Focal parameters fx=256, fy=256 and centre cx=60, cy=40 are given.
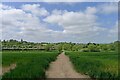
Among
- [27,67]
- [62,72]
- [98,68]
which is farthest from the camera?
[62,72]

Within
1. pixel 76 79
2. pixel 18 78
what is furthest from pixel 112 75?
pixel 18 78

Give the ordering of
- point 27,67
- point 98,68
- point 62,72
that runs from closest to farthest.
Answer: point 27,67 → point 98,68 → point 62,72

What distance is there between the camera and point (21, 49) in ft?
293

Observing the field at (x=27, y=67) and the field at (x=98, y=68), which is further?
the field at (x=98, y=68)

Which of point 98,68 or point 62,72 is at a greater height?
point 98,68

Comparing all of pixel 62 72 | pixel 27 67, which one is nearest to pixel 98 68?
pixel 62 72

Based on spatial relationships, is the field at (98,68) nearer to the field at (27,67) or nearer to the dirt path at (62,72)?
the dirt path at (62,72)

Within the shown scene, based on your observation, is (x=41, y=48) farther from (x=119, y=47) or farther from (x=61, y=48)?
(x=119, y=47)

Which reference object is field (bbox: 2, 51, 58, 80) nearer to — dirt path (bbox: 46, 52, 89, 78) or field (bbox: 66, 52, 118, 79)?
dirt path (bbox: 46, 52, 89, 78)

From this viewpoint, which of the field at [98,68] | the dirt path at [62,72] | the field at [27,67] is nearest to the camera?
the field at [27,67]

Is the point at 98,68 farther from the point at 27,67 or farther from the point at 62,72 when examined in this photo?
the point at 27,67

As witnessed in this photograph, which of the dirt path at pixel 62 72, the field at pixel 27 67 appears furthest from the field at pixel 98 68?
the field at pixel 27 67

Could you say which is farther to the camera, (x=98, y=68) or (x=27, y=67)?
(x=98, y=68)

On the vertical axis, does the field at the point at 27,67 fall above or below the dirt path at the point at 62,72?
above
